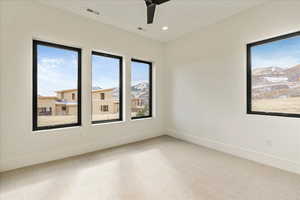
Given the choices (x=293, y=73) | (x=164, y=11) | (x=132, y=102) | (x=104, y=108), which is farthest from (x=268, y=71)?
(x=104, y=108)

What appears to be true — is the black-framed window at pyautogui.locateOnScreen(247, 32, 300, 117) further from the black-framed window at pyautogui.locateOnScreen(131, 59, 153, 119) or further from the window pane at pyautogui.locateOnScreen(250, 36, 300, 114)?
the black-framed window at pyautogui.locateOnScreen(131, 59, 153, 119)

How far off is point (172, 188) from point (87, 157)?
1.81m

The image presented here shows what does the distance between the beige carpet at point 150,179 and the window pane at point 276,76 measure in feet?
3.52

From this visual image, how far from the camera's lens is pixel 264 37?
2.61 metres

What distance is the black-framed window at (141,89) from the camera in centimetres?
407

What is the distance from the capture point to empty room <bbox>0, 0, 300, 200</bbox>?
207 centimetres

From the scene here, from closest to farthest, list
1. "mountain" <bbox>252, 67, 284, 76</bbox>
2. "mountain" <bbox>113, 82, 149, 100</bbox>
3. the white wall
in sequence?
1. the white wall
2. "mountain" <bbox>252, 67, 284, 76</bbox>
3. "mountain" <bbox>113, 82, 149, 100</bbox>

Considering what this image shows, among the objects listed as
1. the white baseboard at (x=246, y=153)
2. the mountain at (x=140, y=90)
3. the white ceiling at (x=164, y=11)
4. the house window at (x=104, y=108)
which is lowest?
the white baseboard at (x=246, y=153)

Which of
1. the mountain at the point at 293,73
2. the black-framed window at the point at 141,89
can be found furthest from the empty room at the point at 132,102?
the black-framed window at the point at 141,89

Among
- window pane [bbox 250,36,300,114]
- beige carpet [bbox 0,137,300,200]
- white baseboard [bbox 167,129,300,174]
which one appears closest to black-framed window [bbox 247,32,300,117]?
window pane [bbox 250,36,300,114]

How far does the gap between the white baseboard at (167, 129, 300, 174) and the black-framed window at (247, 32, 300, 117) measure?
75 centimetres

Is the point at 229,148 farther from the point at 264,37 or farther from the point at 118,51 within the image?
the point at 118,51

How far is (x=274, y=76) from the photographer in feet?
8.55

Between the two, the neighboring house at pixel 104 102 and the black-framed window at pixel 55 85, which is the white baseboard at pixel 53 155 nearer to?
the black-framed window at pixel 55 85
